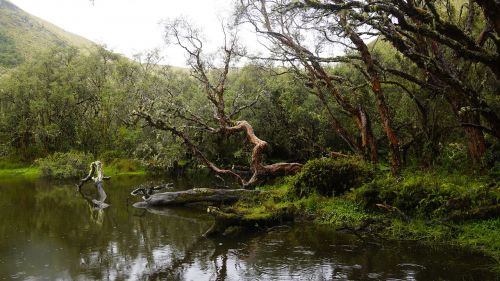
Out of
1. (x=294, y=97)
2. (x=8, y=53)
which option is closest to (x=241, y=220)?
(x=294, y=97)

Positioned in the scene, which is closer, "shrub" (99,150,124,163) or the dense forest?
the dense forest

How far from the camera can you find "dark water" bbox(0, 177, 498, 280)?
9172 millimetres

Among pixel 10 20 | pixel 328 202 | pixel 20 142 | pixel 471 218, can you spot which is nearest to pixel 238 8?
pixel 328 202

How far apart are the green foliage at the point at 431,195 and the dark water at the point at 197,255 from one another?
5.43 ft

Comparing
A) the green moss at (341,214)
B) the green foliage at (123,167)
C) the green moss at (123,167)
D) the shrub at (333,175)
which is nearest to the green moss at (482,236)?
the green moss at (341,214)

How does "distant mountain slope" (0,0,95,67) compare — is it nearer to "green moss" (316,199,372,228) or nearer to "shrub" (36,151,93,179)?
"shrub" (36,151,93,179)

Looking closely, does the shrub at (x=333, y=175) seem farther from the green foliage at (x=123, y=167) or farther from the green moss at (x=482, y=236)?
the green foliage at (x=123, y=167)

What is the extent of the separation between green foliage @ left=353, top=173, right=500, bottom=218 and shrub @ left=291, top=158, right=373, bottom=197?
153 centimetres

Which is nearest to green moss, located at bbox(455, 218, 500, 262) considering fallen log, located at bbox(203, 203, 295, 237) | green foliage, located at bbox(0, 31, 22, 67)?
fallen log, located at bbox(203, 203, 295, 237)

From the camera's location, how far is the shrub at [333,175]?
1595cm

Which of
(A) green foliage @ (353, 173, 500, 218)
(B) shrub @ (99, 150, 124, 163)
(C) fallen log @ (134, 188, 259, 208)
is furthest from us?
(B) shrub @ (99, 150, 124, 163)

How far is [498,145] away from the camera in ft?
54.0

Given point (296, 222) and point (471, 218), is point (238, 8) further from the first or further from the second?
point (471, 218)

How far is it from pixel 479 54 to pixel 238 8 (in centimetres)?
1441
